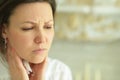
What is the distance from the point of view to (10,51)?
80cm

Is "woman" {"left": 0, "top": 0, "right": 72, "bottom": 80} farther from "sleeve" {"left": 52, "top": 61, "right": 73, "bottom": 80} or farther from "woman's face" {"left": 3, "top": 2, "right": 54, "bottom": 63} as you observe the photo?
"sleeve" {"left": 52, "top": 61, "right": 73, "bottom": 80}

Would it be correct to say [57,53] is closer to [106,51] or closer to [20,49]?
[106,51]

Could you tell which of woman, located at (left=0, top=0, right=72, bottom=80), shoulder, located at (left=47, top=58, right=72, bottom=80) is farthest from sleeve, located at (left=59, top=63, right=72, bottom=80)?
woman, located at (left=0, top=0, right=72, bottom=80)

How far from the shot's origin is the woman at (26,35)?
0.76m

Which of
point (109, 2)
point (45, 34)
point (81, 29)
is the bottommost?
point (81, 29)

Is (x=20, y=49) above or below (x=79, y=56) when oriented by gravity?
above

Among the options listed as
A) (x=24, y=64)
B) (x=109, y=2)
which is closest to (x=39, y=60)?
(x=24, y=64)

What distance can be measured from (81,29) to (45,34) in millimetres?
1182

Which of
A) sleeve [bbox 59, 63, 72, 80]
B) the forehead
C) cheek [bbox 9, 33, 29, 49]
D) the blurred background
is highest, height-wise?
the forehead

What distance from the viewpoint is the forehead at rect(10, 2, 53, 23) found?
757mm

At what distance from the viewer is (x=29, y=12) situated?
2.48 feet

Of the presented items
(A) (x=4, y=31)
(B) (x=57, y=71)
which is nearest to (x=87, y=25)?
(B) (x=57, y=71)

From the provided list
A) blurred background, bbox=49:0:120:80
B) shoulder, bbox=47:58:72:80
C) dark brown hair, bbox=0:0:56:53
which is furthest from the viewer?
blurred background, bbox=49:0:120:80

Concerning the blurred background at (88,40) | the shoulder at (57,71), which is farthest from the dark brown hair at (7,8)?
the blurred background at (88,40)
